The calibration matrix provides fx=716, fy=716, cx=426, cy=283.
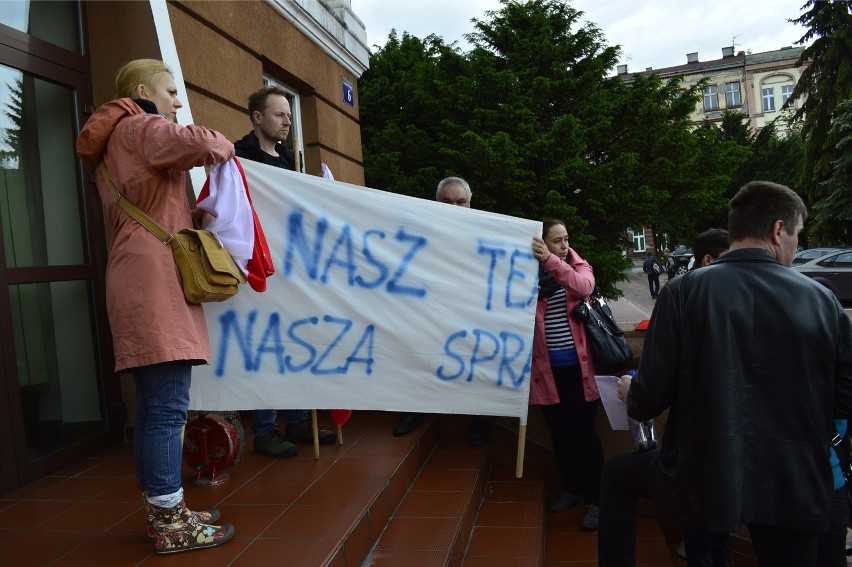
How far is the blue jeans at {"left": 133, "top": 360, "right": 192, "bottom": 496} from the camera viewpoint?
257 centimetres

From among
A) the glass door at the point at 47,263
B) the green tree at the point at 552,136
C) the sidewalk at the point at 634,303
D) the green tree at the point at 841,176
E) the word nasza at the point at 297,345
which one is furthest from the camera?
the green tree at the point at 841,176

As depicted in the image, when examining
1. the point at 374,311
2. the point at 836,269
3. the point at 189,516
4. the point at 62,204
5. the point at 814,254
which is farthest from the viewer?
the point at 814,254

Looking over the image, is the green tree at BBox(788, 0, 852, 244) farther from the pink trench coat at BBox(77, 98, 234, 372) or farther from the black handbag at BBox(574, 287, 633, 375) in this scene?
the pink trench coat at BBox(77, 98, 234, 372)

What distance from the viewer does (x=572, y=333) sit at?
3996 millimetres

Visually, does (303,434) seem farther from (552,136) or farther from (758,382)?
(552,136)

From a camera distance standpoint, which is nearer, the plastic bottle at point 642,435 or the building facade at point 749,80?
the plastic bottle at point 642,435

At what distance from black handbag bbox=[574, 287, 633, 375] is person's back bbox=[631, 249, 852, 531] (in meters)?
1.48

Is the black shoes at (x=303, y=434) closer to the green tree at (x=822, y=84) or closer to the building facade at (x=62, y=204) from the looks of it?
the building facade at (x=62, y=204)

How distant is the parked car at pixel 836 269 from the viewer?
16.8 m

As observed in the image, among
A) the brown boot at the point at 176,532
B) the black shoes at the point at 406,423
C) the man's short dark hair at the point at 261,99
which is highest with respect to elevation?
the man's short dark hair at the point at 261,99

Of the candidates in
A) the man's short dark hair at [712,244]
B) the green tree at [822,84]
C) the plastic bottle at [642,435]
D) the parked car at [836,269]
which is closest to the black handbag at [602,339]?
the man's short dark hair at [712,244]

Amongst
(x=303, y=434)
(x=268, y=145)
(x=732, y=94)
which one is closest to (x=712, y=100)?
(x=732, y=94)

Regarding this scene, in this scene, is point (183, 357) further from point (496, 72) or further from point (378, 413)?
A: point (496, 72)

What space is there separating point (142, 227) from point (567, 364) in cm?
239
